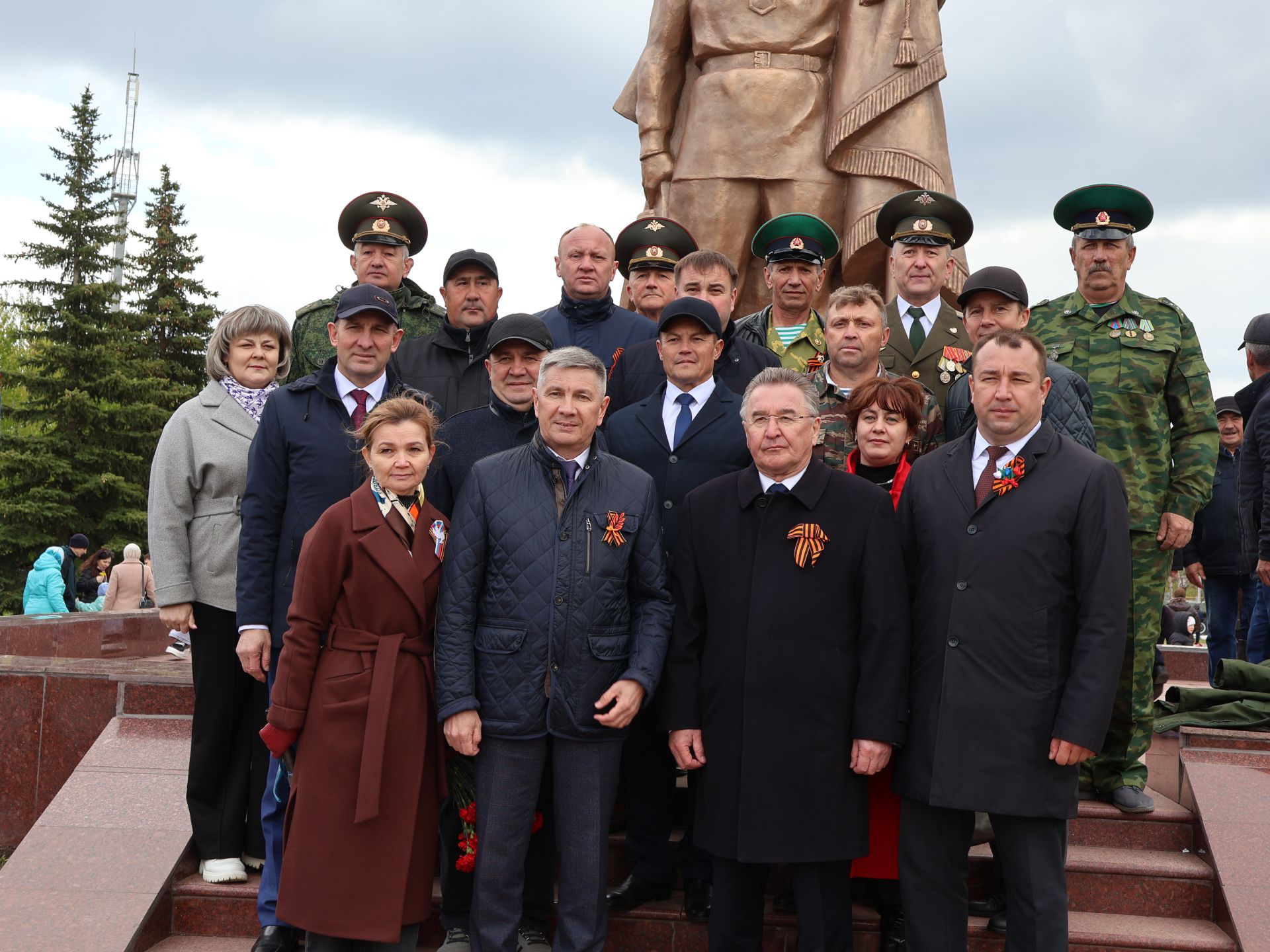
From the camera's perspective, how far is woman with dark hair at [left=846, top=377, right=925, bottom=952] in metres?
3.88

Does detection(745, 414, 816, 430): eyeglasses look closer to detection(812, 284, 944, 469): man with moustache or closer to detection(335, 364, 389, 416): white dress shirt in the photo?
detection(812, 284, 944, 469): man with moustache

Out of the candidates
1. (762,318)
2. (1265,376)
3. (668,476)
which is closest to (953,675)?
(668,476)

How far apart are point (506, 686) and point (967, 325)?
88.2 inches

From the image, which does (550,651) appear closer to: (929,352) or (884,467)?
(884,467)

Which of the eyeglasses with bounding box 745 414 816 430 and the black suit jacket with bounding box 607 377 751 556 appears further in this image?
the black suit jacket with bounding box 607 377 751 556

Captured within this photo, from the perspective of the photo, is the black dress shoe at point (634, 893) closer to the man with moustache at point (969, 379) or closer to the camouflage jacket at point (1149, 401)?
the man with moustache at point (969, 379)

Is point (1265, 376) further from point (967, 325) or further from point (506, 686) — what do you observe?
point (506, 686)

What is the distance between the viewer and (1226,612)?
26.8 feet

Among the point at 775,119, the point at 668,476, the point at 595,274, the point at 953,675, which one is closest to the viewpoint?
the point at 953,675

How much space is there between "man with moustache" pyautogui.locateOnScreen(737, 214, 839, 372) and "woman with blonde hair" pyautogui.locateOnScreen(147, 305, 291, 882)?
218 cm

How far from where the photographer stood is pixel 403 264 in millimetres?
5480

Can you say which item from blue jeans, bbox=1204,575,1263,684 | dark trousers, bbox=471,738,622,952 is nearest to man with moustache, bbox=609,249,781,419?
dark trousers, bbox=471,738,622,952

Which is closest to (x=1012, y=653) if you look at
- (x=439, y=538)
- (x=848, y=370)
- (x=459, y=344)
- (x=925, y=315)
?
(x=848, y=370)

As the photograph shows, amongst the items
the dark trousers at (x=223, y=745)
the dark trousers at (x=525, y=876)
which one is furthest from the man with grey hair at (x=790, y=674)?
the dark trousers at (x=223, y=745)
